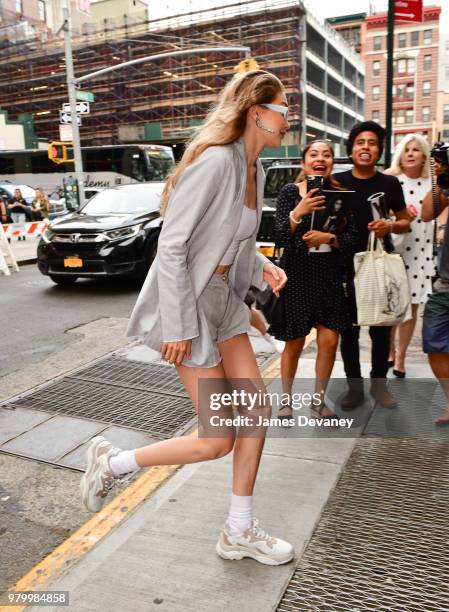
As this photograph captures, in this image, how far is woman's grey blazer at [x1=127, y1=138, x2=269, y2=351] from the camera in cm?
219

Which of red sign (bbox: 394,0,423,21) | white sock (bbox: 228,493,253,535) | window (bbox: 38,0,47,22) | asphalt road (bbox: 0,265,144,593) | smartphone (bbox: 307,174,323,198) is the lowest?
asphalt road (bbox: 0,265,144,593)

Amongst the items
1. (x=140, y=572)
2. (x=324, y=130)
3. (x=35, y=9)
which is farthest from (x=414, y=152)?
(x=35, y=9)

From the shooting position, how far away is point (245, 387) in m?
2.49

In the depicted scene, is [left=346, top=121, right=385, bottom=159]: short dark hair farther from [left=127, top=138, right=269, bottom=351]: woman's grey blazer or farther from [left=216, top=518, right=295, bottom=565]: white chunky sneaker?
[left=216, top=518, right=295, bottom=565]: white chunky sneaker

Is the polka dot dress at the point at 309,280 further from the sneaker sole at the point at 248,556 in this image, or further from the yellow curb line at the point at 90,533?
the sneaker sole at the point at 248,556

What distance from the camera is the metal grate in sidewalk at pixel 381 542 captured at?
7.50 ft

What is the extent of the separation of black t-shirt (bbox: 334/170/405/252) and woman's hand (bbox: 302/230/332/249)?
41cm

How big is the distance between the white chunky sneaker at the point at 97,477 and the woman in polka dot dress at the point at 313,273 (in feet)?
5.15

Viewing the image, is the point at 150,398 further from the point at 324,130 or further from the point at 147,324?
the point at 324,130

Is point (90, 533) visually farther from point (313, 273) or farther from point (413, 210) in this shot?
point (413, 210)

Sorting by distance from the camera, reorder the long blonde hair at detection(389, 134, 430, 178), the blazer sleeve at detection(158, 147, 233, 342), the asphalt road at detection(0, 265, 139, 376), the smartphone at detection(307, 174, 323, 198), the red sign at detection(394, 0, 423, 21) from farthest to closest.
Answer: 1. the red sign at detection(394, 0, 423, 21)
2. the asphalt road at detection(0, 265, 139, 376)
3. the long blonde hair at detection(389, 134, 430, 178)
4. the smartphone at detection(307, 174, 323, 198)
5. the blazer sleeve at detection(158, 147, 233, 342)

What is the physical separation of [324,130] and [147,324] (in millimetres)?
73671

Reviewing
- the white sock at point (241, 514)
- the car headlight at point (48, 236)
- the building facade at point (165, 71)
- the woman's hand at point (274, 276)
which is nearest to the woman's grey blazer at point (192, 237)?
the woman's hand at point (274, 276)

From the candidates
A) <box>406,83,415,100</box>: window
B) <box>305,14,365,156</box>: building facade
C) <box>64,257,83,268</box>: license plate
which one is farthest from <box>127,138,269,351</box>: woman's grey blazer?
<box>406,83,415,100</box>: window
